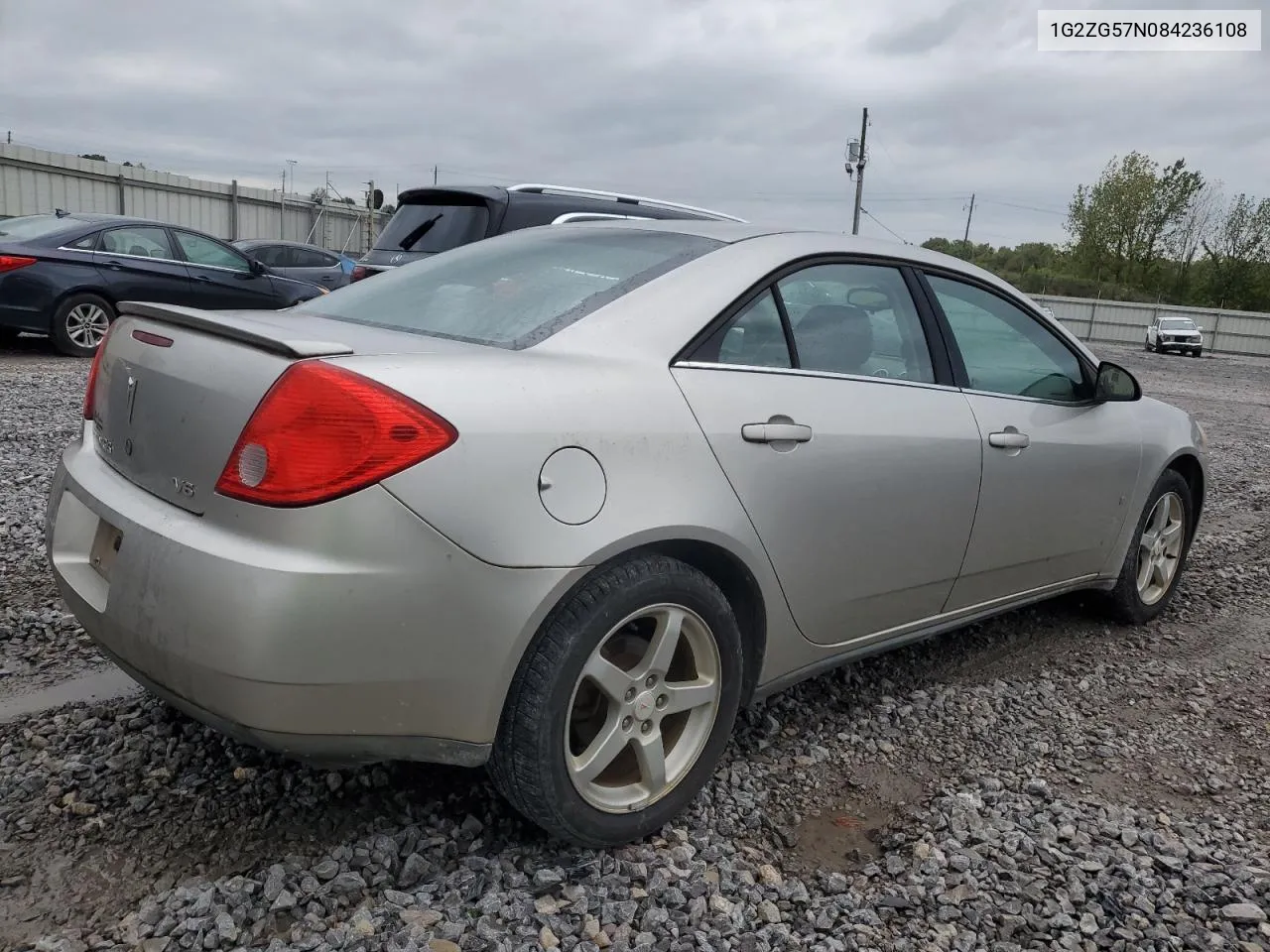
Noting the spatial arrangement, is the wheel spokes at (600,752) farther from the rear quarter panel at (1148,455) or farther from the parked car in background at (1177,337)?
the parked car in background at (1177,337)

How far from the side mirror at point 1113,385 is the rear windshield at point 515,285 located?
175 cm

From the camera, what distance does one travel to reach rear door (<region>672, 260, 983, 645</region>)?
8.02 feet

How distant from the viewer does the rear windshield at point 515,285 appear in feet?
8.01

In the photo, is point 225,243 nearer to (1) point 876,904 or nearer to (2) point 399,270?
(2) point 399,270

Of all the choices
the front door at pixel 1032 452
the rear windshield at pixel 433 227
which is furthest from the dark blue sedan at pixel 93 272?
the front door at pixel 1032 452

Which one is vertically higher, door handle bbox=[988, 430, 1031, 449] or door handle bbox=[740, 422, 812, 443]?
door handle bbox=[740, 422, 812, 443]

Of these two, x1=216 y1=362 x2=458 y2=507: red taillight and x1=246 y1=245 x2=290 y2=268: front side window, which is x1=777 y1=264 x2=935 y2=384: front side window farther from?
x1=246 y1=245 x2=290 y2=268: front side window

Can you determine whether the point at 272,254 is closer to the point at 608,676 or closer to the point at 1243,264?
the point at 608,676

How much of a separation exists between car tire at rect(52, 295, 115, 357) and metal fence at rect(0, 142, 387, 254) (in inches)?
335

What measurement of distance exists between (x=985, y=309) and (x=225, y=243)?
954 cm

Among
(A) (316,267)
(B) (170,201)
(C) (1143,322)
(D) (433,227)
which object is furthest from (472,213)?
(C) (1143,322)

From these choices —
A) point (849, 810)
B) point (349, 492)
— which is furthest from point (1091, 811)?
point (349, 492)

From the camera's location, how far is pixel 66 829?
7.43 ft

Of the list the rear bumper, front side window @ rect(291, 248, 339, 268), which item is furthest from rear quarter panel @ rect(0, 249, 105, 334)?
the rear bumper
